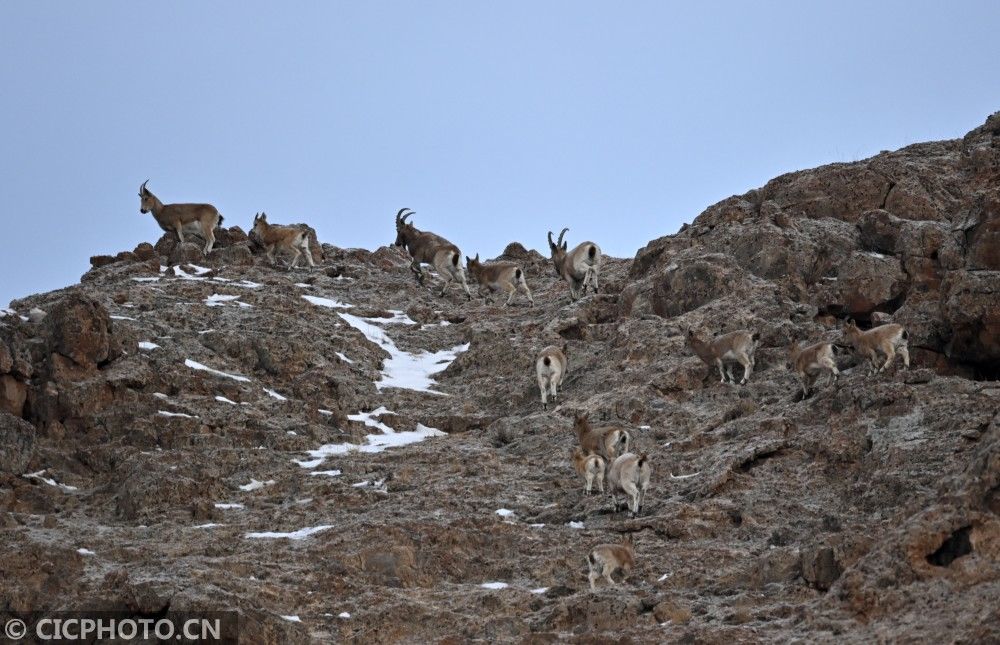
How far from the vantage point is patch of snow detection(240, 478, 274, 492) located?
66.6ft

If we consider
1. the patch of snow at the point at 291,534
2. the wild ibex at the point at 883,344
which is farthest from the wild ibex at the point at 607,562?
the wild ibex at the point at 883,344

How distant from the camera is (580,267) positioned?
99.9 feet

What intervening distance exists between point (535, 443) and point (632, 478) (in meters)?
4.44

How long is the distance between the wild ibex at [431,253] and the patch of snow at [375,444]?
11.3 m

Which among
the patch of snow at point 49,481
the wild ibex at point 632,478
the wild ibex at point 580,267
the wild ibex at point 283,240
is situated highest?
the wild ibex at point 283,240

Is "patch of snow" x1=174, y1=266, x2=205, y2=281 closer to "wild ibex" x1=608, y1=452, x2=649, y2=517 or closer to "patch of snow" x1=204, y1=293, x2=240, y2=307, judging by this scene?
"patch of snow" x1=204, y1=293, x2=240, y2=307

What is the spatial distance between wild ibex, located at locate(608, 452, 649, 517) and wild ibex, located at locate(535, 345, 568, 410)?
6143mm

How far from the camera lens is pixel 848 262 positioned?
26.0 meters

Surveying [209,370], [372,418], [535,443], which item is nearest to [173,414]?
[209,370]

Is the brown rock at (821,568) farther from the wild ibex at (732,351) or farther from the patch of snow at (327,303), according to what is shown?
the patch of snow at (327,303)

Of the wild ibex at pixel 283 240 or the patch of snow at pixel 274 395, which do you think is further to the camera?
the wild ibex at pixel 283 240

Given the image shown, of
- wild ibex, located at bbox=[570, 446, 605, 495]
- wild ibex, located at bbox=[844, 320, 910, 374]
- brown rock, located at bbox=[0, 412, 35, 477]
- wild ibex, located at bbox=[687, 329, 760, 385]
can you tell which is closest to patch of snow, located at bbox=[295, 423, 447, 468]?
brown rock, located at bbox=[0, 412, 35, 477]

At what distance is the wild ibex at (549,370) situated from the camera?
24612 millimetres

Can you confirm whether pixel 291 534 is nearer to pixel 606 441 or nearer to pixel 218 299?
pixel 606 441
